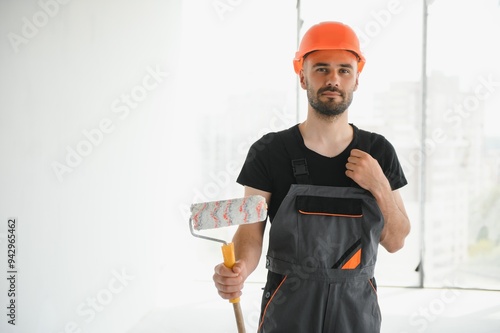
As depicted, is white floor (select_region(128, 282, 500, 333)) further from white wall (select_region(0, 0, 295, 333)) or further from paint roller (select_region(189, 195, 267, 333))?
paint roller (select_region(189, 195, 267, 333))

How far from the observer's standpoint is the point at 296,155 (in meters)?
1.27

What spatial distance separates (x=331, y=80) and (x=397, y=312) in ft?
8.12

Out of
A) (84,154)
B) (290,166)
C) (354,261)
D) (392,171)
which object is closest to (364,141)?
(392,171)

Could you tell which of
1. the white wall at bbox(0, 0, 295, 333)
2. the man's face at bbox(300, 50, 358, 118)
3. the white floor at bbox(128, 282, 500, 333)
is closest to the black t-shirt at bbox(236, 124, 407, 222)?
the man's face at bbox(300, 50, 358, 118)

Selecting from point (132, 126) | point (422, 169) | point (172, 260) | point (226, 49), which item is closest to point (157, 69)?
point (132, 126)

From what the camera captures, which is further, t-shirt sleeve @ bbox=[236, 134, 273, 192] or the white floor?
the white floor

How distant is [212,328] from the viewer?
3.09m

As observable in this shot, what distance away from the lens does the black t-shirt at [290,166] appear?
126 cm

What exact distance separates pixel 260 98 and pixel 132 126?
1319 millimetres

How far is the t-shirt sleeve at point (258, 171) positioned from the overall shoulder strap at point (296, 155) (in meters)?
0.06

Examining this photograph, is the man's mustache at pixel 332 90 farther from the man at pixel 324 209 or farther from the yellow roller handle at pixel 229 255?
the yellow roller handle at pixel 229 255

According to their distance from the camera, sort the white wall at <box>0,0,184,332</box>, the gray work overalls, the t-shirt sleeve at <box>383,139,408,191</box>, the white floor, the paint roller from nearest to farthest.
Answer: the paint roller
the gray work overalls
the t-shirt sleeve at <box>383,139,408,191</box>
the white wall at <box>0,0,184,332</box>
the white floor

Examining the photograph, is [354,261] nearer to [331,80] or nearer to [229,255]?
[229,255]

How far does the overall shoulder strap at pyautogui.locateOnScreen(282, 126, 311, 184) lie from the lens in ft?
4.09
